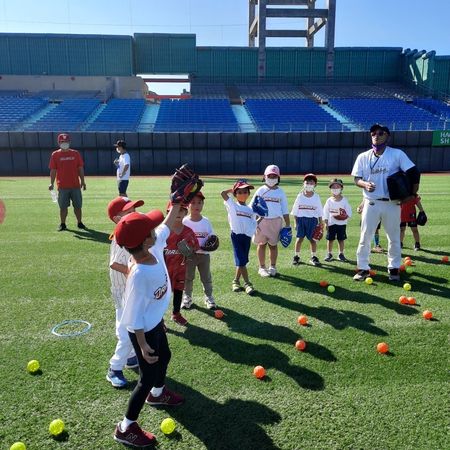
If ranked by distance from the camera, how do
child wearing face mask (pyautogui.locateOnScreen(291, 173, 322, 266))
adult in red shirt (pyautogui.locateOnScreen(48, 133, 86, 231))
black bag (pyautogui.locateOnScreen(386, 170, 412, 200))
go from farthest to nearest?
adult in red shirt (pyautogui.locateOnScreen(48, 133, 86, 231)) < child wearing face mask (pyautogui.locateOnScreen(291, 173, 322, 266)) < black bag (pyautogui.locateOnScreen(386, 170, 412, 200))

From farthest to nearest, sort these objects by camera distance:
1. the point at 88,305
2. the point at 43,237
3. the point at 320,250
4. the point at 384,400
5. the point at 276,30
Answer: the point at 276,30 < the point at 43,237 < the point at 320,250 < the point at 88,305 < the point at 384,400

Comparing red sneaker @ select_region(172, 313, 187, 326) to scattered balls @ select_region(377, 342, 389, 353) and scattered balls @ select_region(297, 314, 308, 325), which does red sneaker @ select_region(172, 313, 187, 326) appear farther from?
scattered balls @ select_region(377, 342, 389, 353)

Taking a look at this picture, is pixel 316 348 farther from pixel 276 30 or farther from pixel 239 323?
pixel 276 30

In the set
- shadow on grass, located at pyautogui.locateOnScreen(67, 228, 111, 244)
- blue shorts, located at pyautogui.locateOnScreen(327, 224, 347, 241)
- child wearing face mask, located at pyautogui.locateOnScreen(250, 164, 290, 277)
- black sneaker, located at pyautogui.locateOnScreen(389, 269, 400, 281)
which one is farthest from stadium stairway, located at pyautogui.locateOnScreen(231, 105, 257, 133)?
black sneaker, located at pyautogui.locateOnScreen(389, 269, 400, 281)

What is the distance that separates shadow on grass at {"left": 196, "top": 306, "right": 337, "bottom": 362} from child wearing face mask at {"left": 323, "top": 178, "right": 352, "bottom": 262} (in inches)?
127

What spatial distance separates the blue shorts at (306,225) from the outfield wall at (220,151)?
18.8m

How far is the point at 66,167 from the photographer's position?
34.0 ft

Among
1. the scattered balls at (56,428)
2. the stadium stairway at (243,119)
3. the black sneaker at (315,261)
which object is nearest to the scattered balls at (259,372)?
the scattered balls at (56,428)

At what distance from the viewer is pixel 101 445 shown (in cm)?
335

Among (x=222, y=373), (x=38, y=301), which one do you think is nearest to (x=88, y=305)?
(x=38, y=301)

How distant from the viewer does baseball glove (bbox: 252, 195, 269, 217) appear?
22.8 feet

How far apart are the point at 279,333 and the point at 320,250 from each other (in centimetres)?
420

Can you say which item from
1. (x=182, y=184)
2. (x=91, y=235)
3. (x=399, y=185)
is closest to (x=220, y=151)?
(x=91, y=235)

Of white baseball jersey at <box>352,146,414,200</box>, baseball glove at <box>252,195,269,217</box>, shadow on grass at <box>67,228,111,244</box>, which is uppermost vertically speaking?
white baseball jersey at <box>352,146,414,200</box>
